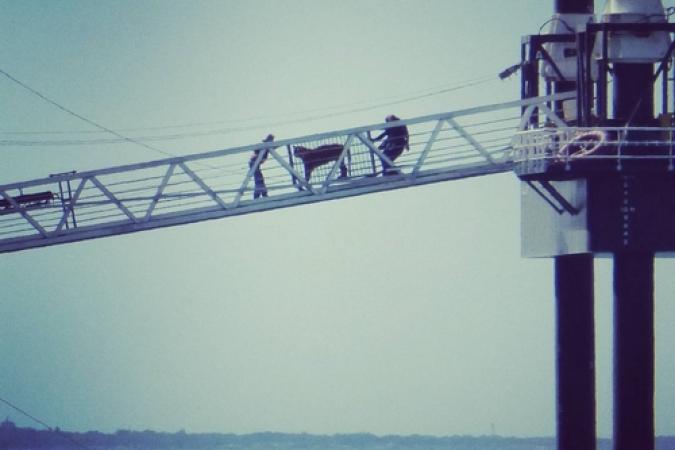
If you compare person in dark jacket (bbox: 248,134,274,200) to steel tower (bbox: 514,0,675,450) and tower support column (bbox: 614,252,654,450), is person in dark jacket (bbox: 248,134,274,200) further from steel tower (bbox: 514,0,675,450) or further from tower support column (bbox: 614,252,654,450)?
tower support column (bbox: 614,252,654,450)

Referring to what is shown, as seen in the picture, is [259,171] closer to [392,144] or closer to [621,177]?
[392,144]

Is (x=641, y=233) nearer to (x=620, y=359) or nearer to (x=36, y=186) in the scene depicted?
(x=620, y=359)

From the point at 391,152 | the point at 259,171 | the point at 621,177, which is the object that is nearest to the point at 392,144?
the point at 391,152

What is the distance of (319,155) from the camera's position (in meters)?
42.9

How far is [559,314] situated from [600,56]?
9.75 m

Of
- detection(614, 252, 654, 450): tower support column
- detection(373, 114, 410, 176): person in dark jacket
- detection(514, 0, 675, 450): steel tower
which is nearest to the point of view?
detection(514, 0, 675, 450): steel tower

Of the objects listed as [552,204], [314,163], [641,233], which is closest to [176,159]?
[314,163]

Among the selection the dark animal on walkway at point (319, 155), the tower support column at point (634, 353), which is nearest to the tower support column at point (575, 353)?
the tower support column at point (634, 353)

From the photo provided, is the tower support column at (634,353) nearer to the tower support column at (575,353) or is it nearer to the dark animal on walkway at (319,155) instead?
the tower support column at (575,353)

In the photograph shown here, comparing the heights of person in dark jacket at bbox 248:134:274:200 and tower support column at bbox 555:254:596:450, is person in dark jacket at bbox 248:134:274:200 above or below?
above

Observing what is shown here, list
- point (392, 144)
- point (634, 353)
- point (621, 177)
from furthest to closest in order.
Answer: point (392, 144) < point (634, 353) < point (621, 177)

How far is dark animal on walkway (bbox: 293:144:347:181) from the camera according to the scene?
42750 mm

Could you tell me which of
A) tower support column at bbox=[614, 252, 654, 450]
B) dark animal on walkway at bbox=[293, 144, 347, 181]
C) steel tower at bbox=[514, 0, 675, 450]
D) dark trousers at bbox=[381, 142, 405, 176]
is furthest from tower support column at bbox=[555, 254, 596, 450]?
dark animal on walkway at bbox=[293, 144, 347, 181]

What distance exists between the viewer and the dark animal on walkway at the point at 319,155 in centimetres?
4275
